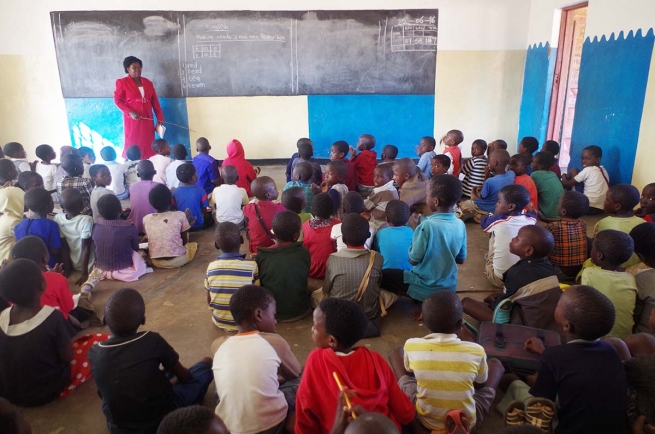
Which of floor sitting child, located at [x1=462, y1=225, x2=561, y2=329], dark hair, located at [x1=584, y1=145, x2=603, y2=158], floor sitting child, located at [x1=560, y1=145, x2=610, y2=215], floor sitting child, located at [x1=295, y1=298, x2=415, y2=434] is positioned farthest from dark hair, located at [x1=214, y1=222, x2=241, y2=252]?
dark hair, located at [x1=584, y1=145, x2=603, y2=158]

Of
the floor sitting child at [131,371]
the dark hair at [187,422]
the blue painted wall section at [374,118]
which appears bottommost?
the floor sitting child at [131,371]

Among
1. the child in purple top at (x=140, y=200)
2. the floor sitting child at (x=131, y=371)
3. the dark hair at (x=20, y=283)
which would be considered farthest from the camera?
the child in purple top at (x=140, y=200)

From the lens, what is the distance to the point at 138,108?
6129 mm

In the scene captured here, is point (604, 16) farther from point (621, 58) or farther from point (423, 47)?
point (423, 47)

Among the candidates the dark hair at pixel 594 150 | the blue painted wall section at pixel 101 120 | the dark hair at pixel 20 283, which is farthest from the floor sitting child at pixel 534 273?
the blue painted wall section at pixel 101 120

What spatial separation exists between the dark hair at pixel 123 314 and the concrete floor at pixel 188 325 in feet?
1.78

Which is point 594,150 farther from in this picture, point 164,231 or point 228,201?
point 164,231

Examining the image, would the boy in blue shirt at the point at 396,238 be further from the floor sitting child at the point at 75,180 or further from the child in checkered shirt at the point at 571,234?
the floor sitting child at the point at 75,180

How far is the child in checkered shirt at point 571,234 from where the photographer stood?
306 cm

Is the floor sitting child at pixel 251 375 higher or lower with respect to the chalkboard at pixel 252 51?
lower

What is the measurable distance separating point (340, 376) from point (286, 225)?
1.33 meters

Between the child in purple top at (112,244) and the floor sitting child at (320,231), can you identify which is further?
the child in purple top at (112,244)

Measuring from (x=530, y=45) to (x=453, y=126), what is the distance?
149 cm

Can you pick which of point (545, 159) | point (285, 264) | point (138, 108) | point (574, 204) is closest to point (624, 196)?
point (574, 204)
